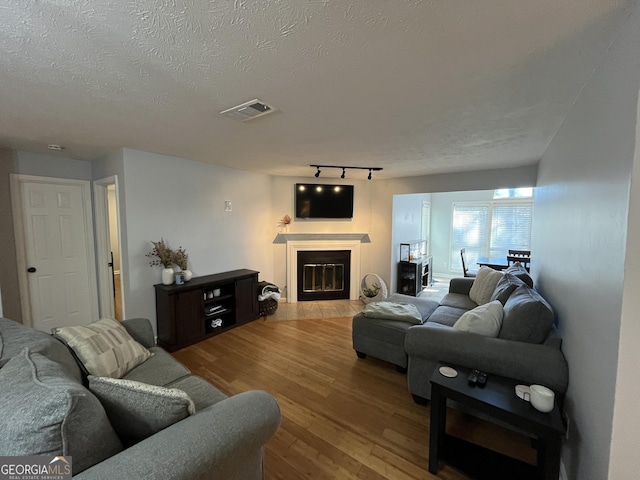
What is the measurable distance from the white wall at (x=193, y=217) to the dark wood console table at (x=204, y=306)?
0.24m

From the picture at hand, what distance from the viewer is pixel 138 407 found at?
3.61ft

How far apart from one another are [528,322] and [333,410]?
5.20ft

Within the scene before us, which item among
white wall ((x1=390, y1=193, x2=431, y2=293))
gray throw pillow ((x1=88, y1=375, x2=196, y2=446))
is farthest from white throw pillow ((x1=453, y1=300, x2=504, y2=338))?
white wall ((x1=390, y1=193, x2=431, y2=293))

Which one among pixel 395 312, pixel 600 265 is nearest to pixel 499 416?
pixel 600 265

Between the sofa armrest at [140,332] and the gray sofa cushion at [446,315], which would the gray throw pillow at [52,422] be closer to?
the sofa armrest at [140,332]

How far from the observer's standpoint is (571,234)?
1.70 meters

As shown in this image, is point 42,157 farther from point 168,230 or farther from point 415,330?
point 415,330

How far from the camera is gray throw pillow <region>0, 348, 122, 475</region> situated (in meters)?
0.82

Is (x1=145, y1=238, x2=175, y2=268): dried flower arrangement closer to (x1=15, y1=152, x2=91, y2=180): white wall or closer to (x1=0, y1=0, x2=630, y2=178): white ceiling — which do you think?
(x1=0, y1=0, x2=630, y2=178): white ceiling

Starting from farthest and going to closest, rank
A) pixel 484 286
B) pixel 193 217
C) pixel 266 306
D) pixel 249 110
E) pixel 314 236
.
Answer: pixel 314 236, pixel 266 306, pixel 193 217, pixel 484 286, pixel 249 110

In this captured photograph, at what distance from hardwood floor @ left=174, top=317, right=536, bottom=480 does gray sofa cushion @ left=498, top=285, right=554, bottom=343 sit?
717 millimetres

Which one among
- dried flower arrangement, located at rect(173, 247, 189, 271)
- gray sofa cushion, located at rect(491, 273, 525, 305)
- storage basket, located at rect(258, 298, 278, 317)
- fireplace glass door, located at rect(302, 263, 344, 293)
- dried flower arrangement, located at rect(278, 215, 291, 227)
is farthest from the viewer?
fireplace glass door, located at rect(302, 263, 344, 293)

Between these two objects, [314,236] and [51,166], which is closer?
[51,166]

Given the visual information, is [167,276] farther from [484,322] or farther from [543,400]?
[543,400]
